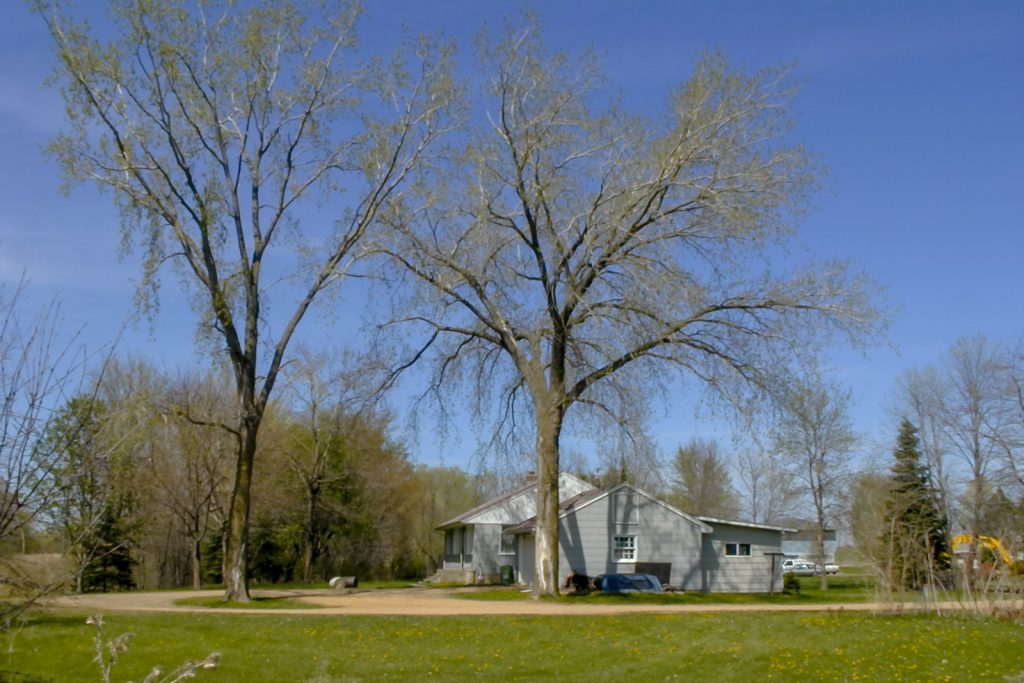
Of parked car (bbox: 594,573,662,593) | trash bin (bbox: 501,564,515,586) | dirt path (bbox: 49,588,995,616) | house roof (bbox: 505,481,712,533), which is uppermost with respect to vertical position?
house roof (bbox: 505,481,712,533)

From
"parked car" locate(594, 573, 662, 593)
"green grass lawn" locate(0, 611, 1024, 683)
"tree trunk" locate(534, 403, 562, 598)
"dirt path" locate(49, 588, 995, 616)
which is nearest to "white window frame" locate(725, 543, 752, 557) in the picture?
"parked car" locate(594, 573, 662, 593)

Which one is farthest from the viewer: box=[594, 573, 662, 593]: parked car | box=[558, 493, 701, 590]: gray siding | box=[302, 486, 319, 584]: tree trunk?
box=[302, 486, 319, 584]: tree trunk

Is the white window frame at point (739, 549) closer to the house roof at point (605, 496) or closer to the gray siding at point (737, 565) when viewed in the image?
the gray siding at point (737, 565)

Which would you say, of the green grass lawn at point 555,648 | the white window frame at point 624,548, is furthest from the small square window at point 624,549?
the green grass lawn at point 555,648

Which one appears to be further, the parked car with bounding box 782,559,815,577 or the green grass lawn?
the parked car with bounding box 782,559,815,577

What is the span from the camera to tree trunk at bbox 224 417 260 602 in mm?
26875

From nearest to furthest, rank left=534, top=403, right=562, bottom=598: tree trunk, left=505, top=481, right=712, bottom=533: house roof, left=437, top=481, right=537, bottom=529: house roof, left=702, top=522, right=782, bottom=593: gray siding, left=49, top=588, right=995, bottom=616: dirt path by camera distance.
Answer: left=49, top=588, right=995, bottom=616: dirt path, left=534, top=403, right=562, bottom=598: tree trunk, left=505, top=481, right=712, bottom=533: house roof, left=702, top=522, right=782, bottom=593: gray siding, left=437, top=481, right=537, bottom=529: house roof

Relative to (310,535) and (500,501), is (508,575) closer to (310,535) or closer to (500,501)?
(500,501)

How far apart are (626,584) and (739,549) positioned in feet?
36.5

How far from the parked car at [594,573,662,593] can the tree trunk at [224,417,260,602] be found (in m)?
11.1

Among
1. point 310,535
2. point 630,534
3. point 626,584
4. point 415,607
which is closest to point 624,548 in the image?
point 630,534

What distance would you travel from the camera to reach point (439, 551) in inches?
2785

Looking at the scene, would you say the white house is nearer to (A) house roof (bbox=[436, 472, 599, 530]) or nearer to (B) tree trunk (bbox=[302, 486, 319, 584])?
(A) house roof (bbox=[436, 472, 599, 530])

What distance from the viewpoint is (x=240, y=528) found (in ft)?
88.5
